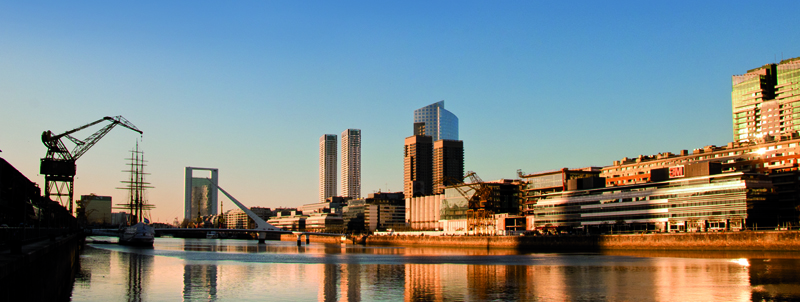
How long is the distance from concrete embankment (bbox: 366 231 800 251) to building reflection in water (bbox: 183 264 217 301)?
82.2 m

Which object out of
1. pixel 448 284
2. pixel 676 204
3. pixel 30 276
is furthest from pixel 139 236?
pixel 30 276

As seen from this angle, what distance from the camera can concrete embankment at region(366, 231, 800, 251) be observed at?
10406 cm

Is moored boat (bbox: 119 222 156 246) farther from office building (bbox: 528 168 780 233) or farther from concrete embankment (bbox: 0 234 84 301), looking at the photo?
concrete embankment (bbox: 0 234 84 301)

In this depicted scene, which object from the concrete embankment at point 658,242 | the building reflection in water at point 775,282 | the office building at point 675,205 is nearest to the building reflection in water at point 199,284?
the building reflection in water at point 775,282

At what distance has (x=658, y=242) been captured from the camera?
12494 cm

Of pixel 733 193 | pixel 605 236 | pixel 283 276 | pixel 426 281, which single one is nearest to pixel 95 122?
pixel 283 276

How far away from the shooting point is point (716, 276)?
62594 mm

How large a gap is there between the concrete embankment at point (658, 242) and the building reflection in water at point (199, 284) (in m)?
82.2

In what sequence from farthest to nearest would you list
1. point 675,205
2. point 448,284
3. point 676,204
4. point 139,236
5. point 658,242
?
point 139,236 → point 675,205 → point 676,204 → point 658,242 → point 448,284

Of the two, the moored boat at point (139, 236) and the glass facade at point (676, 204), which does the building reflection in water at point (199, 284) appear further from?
the glass facade at point (676, 204)

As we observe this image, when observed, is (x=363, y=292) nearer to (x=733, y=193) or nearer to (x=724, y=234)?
(x=724, y=234)

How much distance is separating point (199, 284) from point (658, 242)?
307 feet

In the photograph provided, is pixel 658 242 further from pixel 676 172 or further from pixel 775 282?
pixel 775 282

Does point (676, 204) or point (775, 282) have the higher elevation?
point (676, 204)
